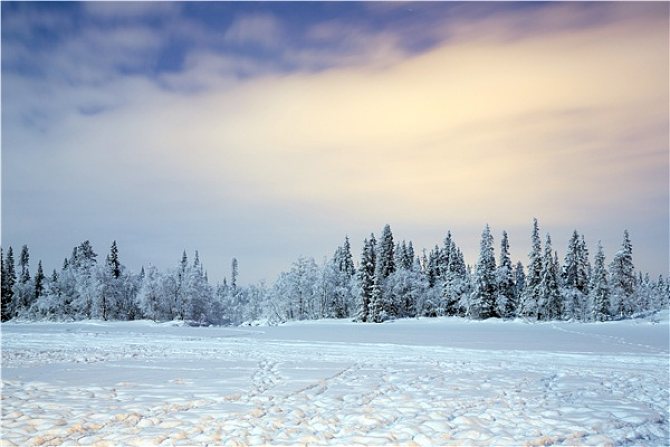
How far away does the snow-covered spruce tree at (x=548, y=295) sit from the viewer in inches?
2982

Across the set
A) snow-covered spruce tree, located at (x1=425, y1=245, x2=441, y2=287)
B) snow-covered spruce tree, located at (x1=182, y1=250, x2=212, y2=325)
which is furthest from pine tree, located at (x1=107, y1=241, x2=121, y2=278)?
snow-covered spruce tree, located at (x1=425, y1=245, x2=441, y2=287)

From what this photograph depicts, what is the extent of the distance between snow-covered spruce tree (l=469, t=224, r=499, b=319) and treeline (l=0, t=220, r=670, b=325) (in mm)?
155

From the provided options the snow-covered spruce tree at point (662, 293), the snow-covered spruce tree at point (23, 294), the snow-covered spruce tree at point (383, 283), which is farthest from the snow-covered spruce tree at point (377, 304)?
the snow-covered spruce tree at point (662, 293)

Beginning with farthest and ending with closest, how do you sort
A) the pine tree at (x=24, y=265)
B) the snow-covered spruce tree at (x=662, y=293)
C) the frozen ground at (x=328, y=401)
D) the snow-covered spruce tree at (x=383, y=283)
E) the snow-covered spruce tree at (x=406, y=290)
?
the snow-covered spruce tree at (x=662, y=293), the pine tree at (x=24, y=265), the snow-covered spruce tree at (x=406, y=290), the snow-covered spruce tree at (x=383, y=283), the frozen ground at (x=328, y=401)

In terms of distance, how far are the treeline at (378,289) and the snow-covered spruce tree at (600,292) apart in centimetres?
16

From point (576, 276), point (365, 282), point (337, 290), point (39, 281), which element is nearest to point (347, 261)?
point (337, 290)

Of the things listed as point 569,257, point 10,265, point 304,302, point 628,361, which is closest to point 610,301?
point 569,257

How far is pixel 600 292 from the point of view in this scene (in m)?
73.9

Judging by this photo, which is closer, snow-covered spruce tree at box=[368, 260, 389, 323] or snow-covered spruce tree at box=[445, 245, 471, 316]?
snow-covered spruce tree at box=[368, 260, 389, 323]

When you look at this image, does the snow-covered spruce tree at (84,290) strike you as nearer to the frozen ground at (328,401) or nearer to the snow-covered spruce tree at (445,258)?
the snow-covered spruce tree at (445,258)

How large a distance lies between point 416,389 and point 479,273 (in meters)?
65.7

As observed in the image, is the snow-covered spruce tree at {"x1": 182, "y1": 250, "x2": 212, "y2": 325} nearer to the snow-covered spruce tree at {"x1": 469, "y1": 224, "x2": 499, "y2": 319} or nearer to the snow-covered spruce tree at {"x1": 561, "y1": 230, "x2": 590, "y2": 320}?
the snow-covered spruce tree at {"x1": 469, "y1": 224, "x2": 499, "y2": 319}

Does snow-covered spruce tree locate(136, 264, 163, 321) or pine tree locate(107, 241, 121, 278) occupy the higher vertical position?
pine tree locate(107, 241, 121, 278)

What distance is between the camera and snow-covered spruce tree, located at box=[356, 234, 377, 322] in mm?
73812
